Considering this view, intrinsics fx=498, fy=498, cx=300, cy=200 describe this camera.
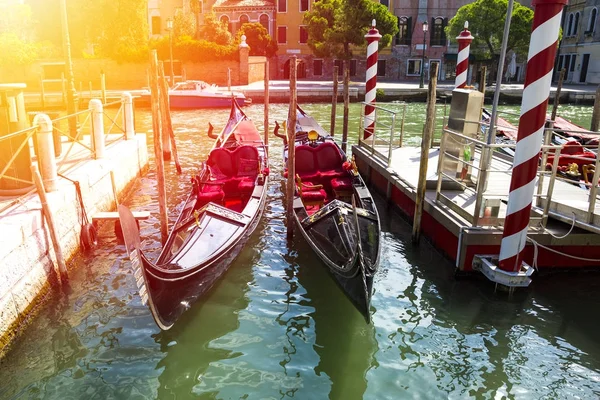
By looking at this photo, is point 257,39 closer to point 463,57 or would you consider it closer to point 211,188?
point 463,57

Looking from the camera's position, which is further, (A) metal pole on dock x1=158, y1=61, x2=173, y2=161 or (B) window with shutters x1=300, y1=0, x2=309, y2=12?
(B) window with shutters x1=300, y1=0, x2=309, y2=12

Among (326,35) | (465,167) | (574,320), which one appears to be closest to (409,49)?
(326,35)

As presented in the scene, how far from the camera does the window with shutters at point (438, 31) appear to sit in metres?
31.5

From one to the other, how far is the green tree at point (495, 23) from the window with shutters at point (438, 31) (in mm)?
5329

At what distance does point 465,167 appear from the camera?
245 inches

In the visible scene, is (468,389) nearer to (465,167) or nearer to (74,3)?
(465,167)

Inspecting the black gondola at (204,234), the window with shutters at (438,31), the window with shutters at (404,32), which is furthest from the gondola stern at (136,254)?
the window with shutters at (438,31)

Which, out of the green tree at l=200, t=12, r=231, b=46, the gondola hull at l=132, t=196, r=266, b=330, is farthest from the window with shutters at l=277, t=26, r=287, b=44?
the gondola hull at l=132, t=196, r=266, b=330

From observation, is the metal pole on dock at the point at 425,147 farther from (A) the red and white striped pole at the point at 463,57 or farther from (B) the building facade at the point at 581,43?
(B) the building facade at the point at 581,43

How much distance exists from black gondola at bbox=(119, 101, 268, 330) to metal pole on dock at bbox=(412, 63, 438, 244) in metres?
1.91

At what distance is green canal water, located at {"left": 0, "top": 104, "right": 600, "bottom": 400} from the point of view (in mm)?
3623

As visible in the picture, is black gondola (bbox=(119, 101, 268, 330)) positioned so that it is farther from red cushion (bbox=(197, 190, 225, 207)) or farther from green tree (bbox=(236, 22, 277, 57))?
green tree (bbox=(236, 22, 277, 57))

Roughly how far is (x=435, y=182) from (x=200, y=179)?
311 centimetres

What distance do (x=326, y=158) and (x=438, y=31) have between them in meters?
27.6
